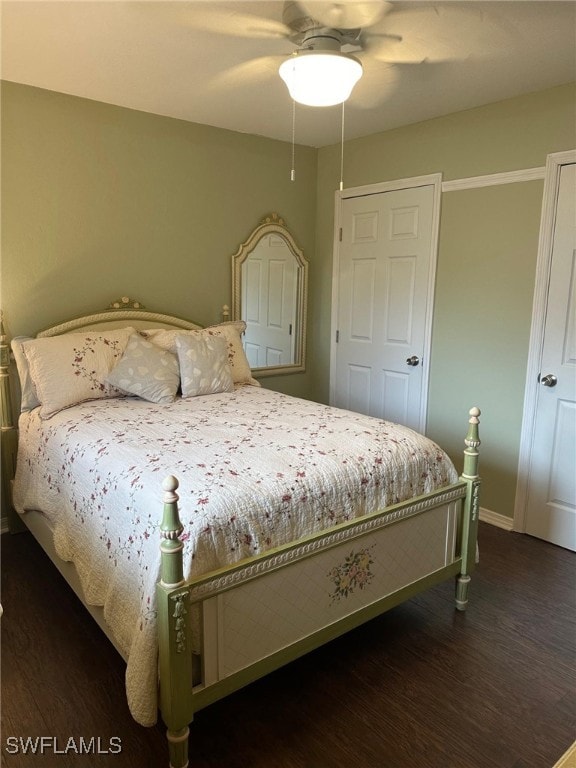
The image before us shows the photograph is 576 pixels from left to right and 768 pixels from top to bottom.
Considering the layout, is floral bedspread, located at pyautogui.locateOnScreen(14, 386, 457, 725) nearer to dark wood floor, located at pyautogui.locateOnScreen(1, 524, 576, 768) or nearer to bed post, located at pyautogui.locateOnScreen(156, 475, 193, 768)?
bed post, located at pyautogui.locateOnScreen(156, 475, 193, 768)

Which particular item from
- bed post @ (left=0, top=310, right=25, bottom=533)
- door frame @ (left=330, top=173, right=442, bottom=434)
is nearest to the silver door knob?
door frame @ (left=330, top=173, right=442, bottom=434)

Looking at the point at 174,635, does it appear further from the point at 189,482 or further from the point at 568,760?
the point at 568,760

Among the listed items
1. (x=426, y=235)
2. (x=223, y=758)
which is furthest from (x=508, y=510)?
(x=223, y=758)

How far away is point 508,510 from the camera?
10.4ft

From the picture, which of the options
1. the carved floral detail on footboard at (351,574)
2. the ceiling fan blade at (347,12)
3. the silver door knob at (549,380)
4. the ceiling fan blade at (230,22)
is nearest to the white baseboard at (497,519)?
the silver door knob at (549,380)

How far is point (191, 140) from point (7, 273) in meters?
1.42

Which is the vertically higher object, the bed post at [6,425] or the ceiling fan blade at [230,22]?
the ceiling fan blade at [230,22]

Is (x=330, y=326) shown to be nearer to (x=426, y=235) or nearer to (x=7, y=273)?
(x=426, y=235)

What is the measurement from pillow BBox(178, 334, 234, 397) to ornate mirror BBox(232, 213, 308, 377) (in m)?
0.72

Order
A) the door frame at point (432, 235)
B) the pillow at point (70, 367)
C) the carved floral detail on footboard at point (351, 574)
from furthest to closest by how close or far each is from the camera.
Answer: the door frame at point (432, 235) → the pillow at point (70, 367) → the carved floral detail on footboard at point (351, 574)

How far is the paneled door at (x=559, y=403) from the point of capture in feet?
9.14

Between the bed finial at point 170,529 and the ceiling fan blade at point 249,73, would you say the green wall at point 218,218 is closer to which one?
the ceiling fan blade at point 249,73

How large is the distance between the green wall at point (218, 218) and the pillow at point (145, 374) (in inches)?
20.9

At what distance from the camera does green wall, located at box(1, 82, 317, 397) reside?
2.88m
